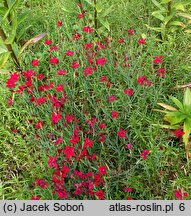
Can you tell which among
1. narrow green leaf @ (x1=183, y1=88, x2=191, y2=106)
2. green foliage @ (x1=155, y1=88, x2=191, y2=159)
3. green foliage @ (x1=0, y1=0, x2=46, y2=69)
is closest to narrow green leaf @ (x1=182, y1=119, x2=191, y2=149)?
green foliage @ (x1=155, y1=88, x2=191, y2=159)

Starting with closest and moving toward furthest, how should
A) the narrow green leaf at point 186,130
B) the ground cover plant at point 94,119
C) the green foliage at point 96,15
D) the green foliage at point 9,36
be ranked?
the ground cover plant at point 94,119 < the narrow green leaf at point 186,130 < the green foliage at point 9,36 < the green foliage at point 96,15

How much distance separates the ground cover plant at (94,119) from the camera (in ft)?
8.38

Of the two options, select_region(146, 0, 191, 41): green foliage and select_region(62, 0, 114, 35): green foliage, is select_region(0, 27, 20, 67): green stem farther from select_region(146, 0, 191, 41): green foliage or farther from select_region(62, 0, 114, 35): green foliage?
select_region(146, 0, 191, 41): green foliage

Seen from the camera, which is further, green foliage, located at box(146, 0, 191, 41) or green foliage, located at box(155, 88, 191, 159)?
green foliage, located at box(146, 0, 191, 41)

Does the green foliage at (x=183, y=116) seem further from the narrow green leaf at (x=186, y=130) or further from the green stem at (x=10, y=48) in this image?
the green stem at (x=10, y=48)

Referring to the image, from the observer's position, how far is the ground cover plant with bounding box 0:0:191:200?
8.38ft

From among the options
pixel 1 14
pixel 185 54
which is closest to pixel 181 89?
pixel 185 54

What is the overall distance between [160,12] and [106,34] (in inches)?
26.1

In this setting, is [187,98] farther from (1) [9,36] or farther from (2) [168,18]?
(1) [9,36]

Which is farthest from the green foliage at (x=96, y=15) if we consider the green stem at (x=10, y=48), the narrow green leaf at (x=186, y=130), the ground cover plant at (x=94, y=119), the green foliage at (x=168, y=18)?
the narrow green leaf at (x=186, y=130)

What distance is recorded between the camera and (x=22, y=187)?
2.81 m

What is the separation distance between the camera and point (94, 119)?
2.59 meters

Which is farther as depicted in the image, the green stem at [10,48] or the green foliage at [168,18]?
the green foliage at [168,18]

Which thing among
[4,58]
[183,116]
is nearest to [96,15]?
[4,58]
